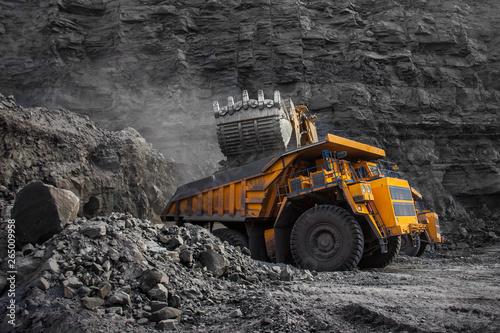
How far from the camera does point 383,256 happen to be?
8367mm

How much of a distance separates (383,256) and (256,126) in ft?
14.4

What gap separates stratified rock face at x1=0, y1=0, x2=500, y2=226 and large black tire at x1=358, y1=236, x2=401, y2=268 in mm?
10066

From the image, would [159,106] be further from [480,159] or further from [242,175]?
[480,159]

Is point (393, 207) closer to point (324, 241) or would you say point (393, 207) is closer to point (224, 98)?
point (324, 241)

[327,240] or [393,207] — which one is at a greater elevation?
[393,207]

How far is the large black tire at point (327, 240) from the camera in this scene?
665 centimetres

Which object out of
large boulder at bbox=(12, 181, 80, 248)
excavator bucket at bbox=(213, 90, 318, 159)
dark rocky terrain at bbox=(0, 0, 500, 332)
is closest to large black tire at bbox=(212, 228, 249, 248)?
excavator bucket at bbox=(213, 90, 318, 159)

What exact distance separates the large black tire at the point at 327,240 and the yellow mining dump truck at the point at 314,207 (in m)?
0.02

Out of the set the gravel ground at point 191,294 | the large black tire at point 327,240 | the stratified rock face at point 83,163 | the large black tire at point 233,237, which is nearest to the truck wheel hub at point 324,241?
the large black tire at point 327,240

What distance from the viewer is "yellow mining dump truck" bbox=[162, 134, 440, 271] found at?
6.85 meters

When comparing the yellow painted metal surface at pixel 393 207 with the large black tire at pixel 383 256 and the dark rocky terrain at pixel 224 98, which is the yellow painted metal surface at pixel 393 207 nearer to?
the large black tire at pixel 383 256

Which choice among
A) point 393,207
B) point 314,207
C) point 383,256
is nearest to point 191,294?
point 314,207

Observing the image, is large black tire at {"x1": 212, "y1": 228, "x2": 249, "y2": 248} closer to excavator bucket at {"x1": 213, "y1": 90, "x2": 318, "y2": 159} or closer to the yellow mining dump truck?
the yellow mining dump truck

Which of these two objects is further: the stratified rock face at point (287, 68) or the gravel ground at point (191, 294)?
the stratified rock face at point (287, 68)
